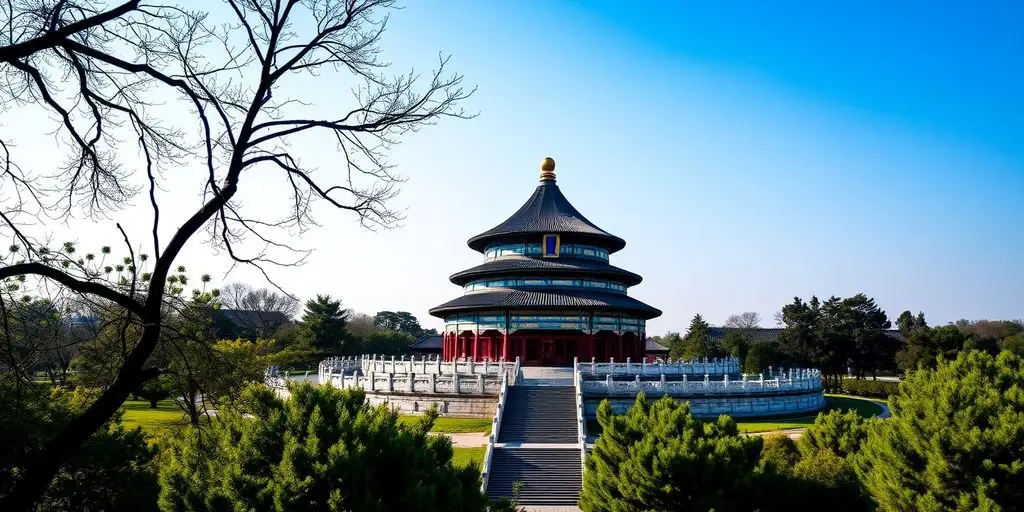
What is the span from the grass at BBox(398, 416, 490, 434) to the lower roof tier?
1212 centimetres

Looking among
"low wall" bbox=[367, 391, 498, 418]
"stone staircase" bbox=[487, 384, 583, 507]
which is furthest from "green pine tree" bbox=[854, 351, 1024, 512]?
"low wall" bbox=[367, 391, 498, 418]

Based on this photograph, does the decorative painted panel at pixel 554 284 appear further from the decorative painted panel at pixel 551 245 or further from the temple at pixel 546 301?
the decorative painted panel at pixel 551 245

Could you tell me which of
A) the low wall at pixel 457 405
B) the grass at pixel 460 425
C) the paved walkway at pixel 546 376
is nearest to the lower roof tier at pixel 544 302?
the paved walkway at pixel 546 376

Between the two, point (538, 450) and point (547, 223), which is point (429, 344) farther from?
point (538, 450)

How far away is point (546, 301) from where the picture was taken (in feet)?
130

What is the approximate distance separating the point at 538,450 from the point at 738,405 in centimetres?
1302

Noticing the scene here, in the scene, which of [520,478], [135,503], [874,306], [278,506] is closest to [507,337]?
[520,478]

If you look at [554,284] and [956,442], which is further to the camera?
[554,284]

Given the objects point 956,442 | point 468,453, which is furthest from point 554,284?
point 956,442

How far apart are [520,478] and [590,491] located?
652cm

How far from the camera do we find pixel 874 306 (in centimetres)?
8088

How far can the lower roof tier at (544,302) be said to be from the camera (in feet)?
129

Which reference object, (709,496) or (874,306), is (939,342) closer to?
(874,306)

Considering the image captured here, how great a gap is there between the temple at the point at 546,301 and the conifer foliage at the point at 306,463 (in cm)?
3046
